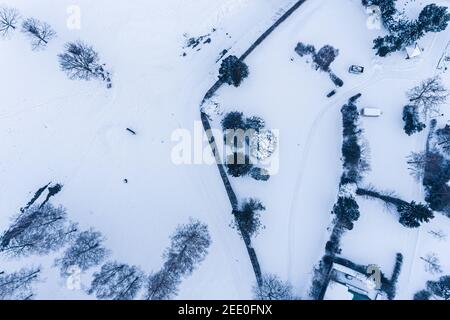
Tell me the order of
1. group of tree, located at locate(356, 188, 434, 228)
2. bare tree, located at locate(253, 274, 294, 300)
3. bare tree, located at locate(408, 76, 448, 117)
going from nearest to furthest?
group of tree, located at locate(356, 188, 434, 228) → bare tree, located at locate(408, 76, 448, 117) → bare tree, located at locate(253, 274, 294, 300)

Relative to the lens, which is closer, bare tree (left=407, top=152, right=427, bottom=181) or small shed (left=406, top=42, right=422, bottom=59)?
small shed (left=406, top=42, right=422, bottom=59)

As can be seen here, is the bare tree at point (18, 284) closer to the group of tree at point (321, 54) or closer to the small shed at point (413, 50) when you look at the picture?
the group of tree at point (321, 54)

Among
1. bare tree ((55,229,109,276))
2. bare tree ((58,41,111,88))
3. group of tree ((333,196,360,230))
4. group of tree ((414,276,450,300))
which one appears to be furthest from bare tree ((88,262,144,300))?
group of tree ((414,276,450,300))

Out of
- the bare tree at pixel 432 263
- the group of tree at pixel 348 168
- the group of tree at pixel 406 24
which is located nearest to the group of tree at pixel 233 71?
the group of tree at pixel 348 168

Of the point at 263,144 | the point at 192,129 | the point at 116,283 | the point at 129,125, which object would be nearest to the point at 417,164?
the point at 263,144

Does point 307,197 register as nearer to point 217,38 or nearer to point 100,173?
point 217,38

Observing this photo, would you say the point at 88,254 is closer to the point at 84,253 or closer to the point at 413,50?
the point at 84,253

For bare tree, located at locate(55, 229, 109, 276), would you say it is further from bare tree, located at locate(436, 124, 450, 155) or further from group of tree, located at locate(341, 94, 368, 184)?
bare tree, located at locate(436, 124, 450, 155)
